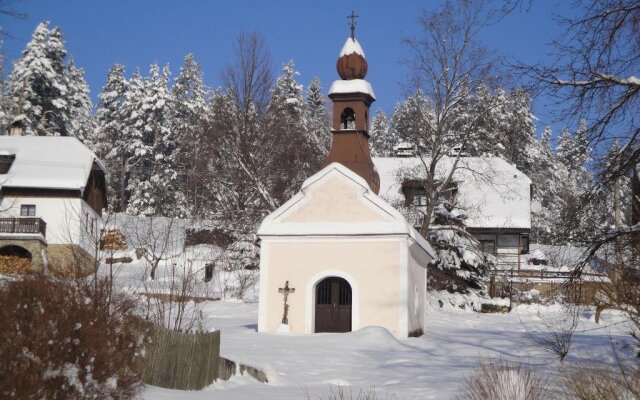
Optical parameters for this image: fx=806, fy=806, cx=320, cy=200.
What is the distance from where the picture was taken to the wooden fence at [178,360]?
11781 millimetres

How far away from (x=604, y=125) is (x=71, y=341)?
6.33 metres

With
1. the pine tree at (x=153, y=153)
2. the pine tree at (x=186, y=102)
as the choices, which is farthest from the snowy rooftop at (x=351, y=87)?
the pine tree at (x=153, y=153)

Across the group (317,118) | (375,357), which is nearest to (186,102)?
(317,118)

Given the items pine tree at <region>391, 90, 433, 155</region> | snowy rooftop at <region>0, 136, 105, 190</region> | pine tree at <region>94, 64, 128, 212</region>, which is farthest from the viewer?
pine tree at <region>94, 64, 128, 212</region>

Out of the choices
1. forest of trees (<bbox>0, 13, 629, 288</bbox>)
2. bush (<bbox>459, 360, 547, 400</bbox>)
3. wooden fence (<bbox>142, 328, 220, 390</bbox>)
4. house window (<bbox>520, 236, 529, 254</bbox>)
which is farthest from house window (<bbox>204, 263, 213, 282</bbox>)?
bush (<bbox>459, 360, 547, 400</bbox>)

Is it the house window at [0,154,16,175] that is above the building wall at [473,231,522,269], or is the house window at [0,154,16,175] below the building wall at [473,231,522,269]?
above

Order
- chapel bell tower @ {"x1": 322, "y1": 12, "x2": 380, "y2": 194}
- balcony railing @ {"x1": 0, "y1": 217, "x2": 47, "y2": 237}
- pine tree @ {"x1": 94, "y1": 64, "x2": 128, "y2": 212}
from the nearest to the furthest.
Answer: chapel bell tower @ {"x1": 322, "y1": 12, "x2": 380, "y2": 194} < balcony railing @ {"x1": 0, "y1": 217, "x2": 47, "y2": 237} < pine tree @ {"x1": 94, "y1": 64, "x2": 128, "y2": 212}

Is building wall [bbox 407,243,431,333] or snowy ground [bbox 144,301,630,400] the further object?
building wall [bbox 407,243,431,333]

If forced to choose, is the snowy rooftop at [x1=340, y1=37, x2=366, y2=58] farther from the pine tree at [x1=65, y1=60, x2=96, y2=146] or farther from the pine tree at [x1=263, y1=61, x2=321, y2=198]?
the pine tree at [x1=65, y1=60, x2=96, y2=146]

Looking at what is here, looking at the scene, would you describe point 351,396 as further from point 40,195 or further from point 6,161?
point 6,161

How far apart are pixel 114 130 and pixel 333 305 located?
50096 millimetres

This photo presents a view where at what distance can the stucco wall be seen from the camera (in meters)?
23.2

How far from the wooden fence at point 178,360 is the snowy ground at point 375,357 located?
29cm

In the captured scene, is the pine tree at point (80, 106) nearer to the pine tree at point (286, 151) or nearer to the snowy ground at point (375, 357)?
the pine tree at point (286, 151)
